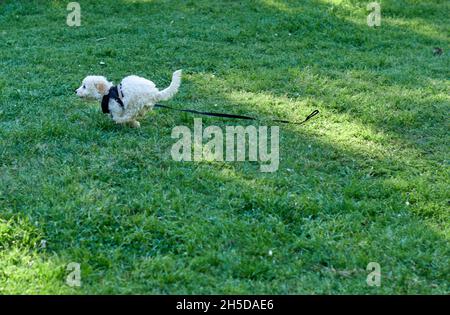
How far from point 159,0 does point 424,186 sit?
301 inches

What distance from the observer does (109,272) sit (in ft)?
13.6

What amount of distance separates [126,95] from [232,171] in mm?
1339

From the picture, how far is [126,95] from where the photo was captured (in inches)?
241

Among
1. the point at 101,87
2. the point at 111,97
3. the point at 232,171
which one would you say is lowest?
the point at 232,171

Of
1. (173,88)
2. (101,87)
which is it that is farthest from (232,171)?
(101,87)

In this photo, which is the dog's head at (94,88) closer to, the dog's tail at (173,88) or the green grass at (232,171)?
the green grass at (232,171)

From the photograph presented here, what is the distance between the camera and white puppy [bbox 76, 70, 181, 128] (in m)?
6.12

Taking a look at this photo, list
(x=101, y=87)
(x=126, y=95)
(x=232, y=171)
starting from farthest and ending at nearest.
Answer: (x=101, y=87)
(x=126, y=95)
(x=232, y=171)

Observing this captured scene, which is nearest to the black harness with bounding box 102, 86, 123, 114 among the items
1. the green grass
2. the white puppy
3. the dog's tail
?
the white puppy

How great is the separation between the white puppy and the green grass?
23 cm

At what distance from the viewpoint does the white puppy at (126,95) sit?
241 inches

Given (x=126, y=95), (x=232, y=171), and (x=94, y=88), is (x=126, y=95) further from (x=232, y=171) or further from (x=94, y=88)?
(x=232, y=171)
